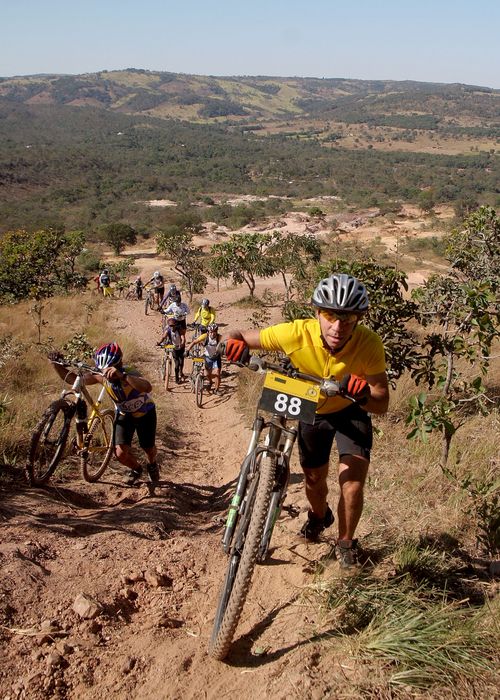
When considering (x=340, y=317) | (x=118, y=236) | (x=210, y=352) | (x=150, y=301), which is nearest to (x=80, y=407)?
(x=340, y=317)

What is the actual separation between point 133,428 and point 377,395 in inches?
119

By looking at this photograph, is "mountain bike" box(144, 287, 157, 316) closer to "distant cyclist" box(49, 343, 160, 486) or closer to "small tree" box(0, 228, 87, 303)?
"small tree" box(0, 228, 87, 303)

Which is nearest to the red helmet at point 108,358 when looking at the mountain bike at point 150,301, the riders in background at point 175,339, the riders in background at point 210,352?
the riders in background at point 210,352

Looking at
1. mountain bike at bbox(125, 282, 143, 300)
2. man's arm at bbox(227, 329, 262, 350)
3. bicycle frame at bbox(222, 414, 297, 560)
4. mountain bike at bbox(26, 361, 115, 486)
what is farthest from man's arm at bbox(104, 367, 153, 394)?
mountain bike at bbox(125, 282, 143, 300)

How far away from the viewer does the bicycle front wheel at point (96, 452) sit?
5445mm

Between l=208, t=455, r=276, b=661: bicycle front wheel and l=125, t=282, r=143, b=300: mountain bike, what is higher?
l=208, t=455, r=276, b=661: bicycle front wheel

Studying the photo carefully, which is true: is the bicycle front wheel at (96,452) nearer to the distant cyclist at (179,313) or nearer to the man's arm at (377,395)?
the man's arm at (377,395)

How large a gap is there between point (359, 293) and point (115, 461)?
4.25 m

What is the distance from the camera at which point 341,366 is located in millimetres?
3355

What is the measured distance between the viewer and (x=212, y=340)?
32.8 ft

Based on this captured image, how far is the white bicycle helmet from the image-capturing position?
3066mm

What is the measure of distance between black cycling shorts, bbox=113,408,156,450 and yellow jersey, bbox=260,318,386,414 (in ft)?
8.07

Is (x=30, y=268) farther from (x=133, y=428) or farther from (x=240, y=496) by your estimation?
(x=240, y=496)

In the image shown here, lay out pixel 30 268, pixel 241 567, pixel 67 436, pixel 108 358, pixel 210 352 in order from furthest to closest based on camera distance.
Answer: pixel 30 268 < pixel 210 352 < pixel 67 436 < pixel 108 358 < pixel 241 567
